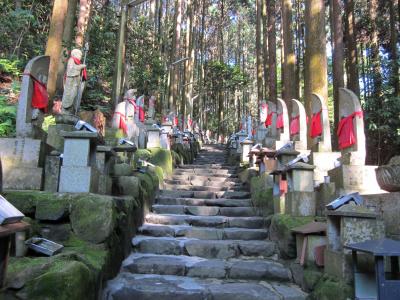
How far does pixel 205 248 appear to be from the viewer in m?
6.03

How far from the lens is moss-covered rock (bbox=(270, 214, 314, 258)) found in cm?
553

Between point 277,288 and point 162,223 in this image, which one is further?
point 162,223

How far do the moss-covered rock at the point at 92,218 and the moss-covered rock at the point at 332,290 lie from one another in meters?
2.45

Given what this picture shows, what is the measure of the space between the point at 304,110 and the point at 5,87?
10.4 metres

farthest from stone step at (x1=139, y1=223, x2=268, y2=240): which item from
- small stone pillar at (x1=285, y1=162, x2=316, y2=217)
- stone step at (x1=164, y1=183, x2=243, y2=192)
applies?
stone step at (x1=164, y1=183, x2=243, y2=192)

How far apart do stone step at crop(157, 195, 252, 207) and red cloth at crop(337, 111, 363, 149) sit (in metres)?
2.44

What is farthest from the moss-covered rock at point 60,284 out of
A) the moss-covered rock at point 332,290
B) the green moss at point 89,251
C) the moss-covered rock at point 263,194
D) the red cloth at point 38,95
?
the moss-covered rock at point 263,194

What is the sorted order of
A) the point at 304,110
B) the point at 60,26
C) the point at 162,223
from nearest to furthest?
the point at 162,223
the point at 304,110
the point at 60,26

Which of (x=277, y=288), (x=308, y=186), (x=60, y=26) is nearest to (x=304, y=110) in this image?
(x=308, y=186)

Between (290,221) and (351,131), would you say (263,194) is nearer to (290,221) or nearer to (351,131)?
(290,221)

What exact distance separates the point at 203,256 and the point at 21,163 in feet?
9.50


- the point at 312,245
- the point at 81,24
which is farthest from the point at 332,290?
the point at 81,24

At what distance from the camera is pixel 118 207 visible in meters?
5.26

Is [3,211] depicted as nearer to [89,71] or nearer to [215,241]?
[215,241]
